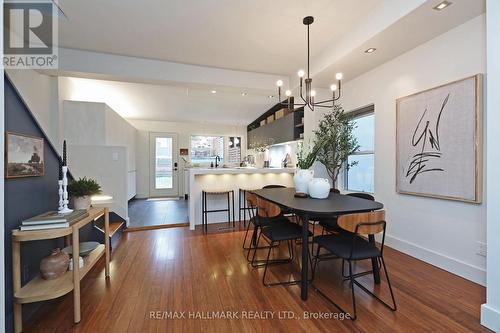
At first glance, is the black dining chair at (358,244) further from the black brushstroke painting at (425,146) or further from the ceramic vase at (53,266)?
the ceramic vase at (53,266)

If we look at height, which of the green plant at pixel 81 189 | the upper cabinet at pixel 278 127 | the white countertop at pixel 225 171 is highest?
the upper cabinet at pixel 278 127

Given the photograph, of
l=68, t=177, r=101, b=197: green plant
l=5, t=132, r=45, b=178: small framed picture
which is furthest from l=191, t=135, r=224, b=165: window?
l=5, t=132, r=45, b=178: small framed picture

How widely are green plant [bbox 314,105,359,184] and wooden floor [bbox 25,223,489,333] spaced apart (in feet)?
5.17

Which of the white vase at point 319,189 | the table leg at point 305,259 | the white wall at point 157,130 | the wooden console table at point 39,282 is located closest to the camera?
the wooden console table at point 39,282

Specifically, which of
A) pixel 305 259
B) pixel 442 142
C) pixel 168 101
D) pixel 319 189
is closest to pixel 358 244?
pixel 305 259

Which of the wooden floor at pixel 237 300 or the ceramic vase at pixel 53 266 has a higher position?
the ceramic vase at pixel 53 266

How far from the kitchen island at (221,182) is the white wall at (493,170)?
3102 mm

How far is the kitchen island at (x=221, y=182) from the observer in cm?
408

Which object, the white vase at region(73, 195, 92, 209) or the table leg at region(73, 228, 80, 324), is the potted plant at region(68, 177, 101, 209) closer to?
the white vase at region(73, 195, 92, 209)

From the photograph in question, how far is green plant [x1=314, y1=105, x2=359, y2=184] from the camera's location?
12.0ft

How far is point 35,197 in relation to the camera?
6.35ft

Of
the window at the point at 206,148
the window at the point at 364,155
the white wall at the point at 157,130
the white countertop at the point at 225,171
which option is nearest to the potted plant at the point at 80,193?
the white countertop at the point at 225,171

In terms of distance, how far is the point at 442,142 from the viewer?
2512mm

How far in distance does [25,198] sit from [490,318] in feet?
11.9
